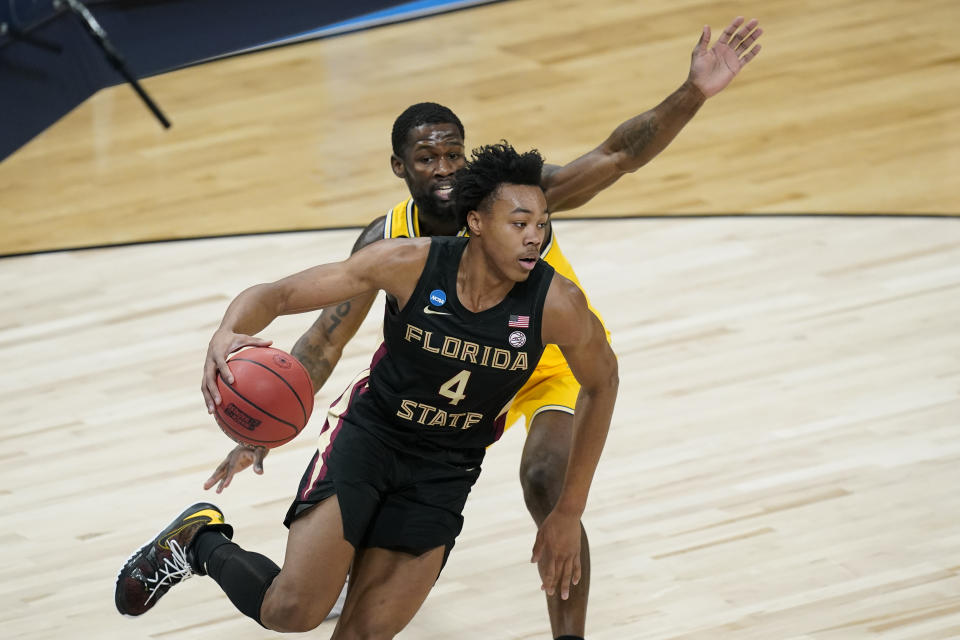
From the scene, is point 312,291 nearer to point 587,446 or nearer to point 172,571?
point 587,446

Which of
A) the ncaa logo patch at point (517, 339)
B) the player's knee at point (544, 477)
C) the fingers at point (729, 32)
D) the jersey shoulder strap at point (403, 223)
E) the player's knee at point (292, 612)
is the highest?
the fingers at point (729, 32)

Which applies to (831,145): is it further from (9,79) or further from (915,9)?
(9,79)

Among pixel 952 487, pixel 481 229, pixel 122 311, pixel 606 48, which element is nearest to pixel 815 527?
pixel 952 487

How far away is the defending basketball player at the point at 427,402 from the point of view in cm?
336

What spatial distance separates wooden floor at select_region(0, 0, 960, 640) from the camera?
4254 mm

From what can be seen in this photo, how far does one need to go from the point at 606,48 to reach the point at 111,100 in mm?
3373

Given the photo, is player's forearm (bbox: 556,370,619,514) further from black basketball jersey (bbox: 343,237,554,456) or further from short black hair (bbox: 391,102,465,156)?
short black hair (bbox: 391,102,465,156)

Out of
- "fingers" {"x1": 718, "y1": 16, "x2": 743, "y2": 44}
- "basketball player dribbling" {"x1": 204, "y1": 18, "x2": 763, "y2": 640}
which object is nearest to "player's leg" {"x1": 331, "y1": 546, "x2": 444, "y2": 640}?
"basketball player dribbling" {"x1": 204, "y1": 18, "x2": 763, "y2": 640}

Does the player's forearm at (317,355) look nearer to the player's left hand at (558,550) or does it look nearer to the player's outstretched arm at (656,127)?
the player's outstretched arm at (656,127)

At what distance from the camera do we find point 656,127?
4070mm

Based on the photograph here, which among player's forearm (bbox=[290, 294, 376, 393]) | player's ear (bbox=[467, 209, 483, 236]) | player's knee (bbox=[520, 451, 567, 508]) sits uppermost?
player's ear (bbox=[467, 209, 483, 236])

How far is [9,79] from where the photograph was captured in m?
8.88

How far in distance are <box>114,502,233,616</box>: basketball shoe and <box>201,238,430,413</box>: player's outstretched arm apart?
762 millimetres

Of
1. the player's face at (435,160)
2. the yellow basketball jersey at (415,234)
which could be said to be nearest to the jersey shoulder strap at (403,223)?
the yellow basketball jersey at (415,234)
